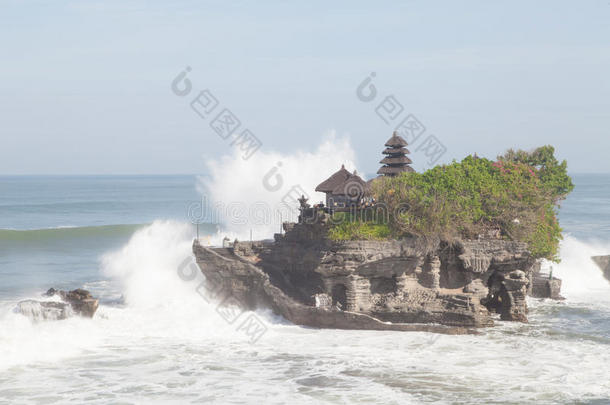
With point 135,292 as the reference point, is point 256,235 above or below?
above

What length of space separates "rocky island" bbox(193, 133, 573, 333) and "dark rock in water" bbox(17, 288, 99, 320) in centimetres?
A: 577

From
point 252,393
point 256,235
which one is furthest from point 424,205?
point 256,235

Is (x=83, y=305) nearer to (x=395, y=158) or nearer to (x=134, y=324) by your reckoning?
(x=134, y=324)

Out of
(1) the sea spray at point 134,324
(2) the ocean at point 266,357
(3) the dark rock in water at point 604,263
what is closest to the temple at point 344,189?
(2) the ocean at point 266,357

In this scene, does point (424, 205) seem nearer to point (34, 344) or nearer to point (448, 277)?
point (448, 277)

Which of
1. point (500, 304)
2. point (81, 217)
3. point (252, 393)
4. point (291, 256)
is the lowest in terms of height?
point (252, 393)

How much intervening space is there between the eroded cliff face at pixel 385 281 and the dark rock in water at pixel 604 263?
13.8 metres

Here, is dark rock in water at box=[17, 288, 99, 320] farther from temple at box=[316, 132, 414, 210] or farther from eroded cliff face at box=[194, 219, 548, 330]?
temple at box=[316, 132, 414, 210]

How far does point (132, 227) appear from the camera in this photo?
68688mm

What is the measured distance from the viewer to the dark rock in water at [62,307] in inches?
1114

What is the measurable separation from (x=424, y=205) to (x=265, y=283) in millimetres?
7988

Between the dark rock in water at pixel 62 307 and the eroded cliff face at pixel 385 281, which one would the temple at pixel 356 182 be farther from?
the dark rock in water at pixel 62 307

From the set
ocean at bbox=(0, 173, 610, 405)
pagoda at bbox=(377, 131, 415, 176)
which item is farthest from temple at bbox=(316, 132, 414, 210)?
ocean at bbox=(0, 173, 610, 405)

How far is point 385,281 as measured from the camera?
29078mm
